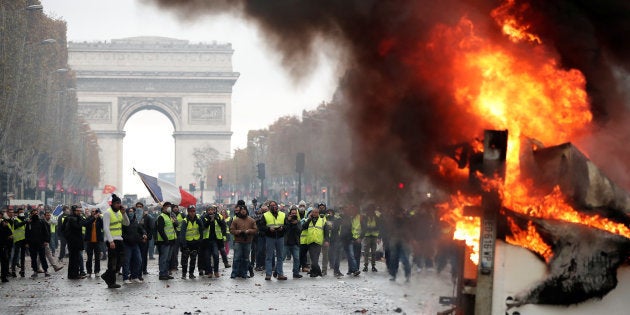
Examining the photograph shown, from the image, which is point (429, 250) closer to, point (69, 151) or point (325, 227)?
point (325, 227)

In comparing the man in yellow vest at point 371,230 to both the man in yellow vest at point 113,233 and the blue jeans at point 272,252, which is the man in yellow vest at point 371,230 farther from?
the man in yellow vest at point 113,233

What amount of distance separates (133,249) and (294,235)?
3.63 meters

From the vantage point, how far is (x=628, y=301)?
8.52m

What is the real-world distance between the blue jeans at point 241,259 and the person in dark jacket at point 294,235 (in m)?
0.88

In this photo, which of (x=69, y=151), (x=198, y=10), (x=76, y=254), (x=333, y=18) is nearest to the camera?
(x=333, y=18)

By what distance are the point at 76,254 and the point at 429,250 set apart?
13.3 meters

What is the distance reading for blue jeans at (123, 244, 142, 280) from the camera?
23141mm

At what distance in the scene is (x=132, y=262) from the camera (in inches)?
928

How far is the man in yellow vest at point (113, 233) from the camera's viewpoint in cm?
2133

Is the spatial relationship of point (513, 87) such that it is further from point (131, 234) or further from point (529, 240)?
point (131, 234)

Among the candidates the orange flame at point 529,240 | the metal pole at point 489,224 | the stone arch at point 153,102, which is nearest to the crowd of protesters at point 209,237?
the metal pole at point 489,224

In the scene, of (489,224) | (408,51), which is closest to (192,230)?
(408,51)

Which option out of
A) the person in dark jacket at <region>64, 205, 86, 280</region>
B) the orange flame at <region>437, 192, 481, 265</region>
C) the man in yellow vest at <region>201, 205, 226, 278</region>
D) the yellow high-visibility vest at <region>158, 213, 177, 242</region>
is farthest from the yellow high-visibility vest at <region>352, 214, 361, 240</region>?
the orange flame at <region>437, 192, 481, 265</region>

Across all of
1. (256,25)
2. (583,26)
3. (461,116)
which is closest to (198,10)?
(256,25)
